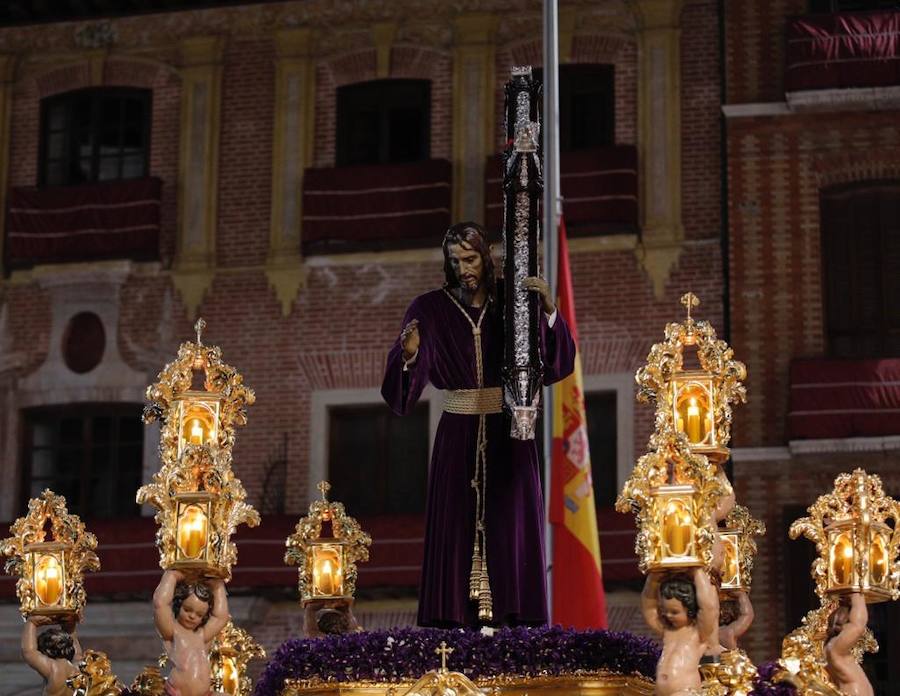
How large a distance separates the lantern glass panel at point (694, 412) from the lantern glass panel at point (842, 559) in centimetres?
104

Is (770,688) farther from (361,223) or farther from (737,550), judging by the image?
(361,223)

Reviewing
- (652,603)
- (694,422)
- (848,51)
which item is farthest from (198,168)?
(652,603)

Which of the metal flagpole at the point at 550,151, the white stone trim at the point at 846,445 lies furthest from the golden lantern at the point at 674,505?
the white stone trim at the point at 846,445

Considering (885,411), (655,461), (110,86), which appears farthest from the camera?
(110,86)

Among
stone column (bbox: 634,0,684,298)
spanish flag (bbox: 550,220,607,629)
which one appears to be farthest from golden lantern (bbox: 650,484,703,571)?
stone column (bbox: 634,0,684,298)

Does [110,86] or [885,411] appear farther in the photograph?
[110,86]

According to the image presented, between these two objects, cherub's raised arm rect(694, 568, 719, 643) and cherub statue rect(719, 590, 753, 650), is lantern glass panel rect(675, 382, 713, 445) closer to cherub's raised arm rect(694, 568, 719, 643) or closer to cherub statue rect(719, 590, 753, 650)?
cherub statue rect(719, 590, 753, 650)

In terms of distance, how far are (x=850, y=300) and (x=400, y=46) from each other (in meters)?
6.42

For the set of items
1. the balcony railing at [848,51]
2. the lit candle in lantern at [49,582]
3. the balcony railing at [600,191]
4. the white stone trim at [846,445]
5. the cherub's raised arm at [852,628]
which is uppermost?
the balcony railing at [848,51]

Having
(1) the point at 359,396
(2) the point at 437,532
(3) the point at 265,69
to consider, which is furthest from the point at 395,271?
(2) the point at 437,532

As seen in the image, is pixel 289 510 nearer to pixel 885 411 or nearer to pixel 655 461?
pixel 885 411

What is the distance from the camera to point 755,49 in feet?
87.1

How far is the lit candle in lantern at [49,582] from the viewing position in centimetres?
1382

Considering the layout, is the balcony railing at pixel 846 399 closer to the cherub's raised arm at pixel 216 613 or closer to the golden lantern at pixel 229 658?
the golden lantern at pixel 229 658
